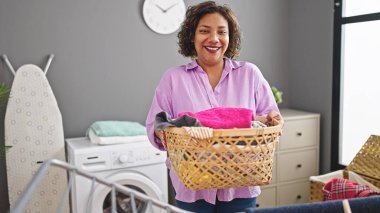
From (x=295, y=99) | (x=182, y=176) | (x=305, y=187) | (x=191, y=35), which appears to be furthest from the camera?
(x=295, y=99)

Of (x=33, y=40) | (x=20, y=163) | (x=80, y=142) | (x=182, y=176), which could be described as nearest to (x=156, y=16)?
(x=33, y=40)

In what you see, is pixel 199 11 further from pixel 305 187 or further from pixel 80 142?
pixel 305 187

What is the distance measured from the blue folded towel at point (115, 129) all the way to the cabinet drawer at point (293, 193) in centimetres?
134

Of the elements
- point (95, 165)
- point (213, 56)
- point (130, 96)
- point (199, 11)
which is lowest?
point (95, 165)

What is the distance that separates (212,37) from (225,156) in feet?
1.57

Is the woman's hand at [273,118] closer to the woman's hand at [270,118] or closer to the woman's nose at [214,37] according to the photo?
the woman's hand at [270,118]

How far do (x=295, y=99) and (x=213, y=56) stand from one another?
2.53 metres

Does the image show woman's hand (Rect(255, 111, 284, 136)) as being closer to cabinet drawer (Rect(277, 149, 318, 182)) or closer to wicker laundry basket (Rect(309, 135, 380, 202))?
wicker laundry basket (Rect(309, 135, 380, 202))

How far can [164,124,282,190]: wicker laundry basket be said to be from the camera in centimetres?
104

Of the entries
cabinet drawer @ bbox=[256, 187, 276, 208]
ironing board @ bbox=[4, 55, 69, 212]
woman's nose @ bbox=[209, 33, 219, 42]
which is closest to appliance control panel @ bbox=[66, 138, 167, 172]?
ironing board @ bbox=[4, 55, 69, 212]

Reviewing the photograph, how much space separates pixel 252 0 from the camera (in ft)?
11.6

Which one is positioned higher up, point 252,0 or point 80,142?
point 252,0

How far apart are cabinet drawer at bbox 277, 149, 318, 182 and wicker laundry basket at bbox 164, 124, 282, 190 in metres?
2.13

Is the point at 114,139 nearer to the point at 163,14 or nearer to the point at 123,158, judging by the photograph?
the point at 123,158
